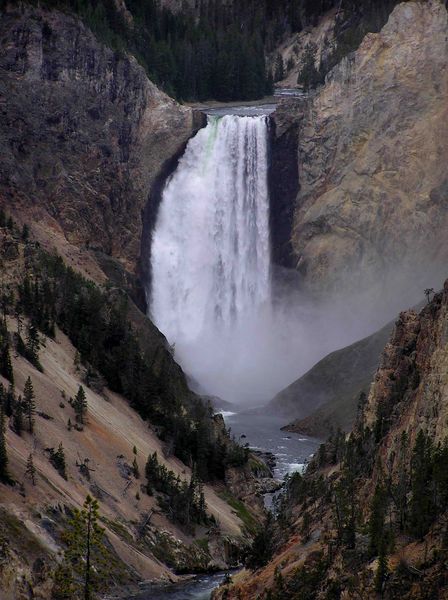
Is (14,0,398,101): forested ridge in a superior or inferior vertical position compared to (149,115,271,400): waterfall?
superior

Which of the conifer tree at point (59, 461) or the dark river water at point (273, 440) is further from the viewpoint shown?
the dark river water at point (273, 440)

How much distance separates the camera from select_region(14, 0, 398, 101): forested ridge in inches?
6201

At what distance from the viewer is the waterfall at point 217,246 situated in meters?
139

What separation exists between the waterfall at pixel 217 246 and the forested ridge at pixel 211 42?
1771 cm

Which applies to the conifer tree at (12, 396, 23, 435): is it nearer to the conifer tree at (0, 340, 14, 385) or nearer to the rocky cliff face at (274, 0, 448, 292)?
the conifer tree at (0, 340, 14, 385)

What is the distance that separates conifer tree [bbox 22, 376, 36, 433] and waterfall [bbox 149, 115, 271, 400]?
68.2 meters

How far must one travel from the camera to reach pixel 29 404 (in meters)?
67.3

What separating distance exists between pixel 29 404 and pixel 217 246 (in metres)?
76.0

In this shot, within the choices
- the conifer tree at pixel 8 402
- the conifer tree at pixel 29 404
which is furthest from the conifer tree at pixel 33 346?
the conifer tree at pixel 8 402

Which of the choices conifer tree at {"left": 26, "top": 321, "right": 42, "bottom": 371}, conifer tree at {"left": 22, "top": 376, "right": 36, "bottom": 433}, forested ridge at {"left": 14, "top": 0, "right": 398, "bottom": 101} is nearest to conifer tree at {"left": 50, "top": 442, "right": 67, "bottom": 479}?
conifer tree at {"left": 22, "top": 376, "right": 36, "bottom": 433}

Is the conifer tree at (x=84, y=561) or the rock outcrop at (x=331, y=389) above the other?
the conifer tree at (x=84, y=561)

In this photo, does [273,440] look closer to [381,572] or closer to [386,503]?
[386,503]

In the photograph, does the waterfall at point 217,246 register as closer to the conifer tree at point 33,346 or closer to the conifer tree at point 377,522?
the conifer tree at point 33,346

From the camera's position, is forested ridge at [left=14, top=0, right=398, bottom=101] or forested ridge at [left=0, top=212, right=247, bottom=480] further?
forested ridge at [left=14, top=0, right=398, bottom=101]
